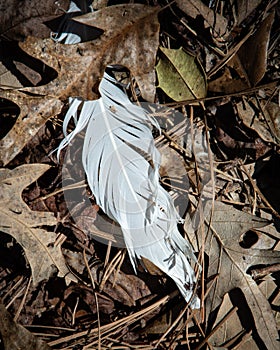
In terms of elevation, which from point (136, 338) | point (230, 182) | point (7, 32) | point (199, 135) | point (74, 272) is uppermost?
point (7, 32)

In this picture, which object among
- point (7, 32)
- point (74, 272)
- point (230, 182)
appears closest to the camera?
point (7, 32)

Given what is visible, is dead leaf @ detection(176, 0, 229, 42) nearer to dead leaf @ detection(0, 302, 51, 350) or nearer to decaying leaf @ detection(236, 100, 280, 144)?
decaying leaf @ detection(236, 100, 280, 144)

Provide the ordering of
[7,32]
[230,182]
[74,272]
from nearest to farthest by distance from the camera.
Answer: [7,32]
[74,272]
[230,182]

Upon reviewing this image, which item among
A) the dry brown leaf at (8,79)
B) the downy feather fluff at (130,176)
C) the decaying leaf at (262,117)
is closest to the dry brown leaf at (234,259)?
the downy feather fluff at (130,176)

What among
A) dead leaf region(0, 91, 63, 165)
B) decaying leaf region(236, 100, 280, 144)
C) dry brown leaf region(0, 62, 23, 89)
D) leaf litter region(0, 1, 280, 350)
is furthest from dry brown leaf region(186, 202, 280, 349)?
dry brown leaf region(0, 62, 23, 89)

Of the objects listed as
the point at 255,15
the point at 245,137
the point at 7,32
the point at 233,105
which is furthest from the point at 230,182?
the point at 7,32

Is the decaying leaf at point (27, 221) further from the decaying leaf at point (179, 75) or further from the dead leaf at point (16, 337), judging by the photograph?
the decaying leaf at point (179, 75)

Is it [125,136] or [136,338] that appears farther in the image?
[136,338]

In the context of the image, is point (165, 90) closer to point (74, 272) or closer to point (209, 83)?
point (209, 83)
